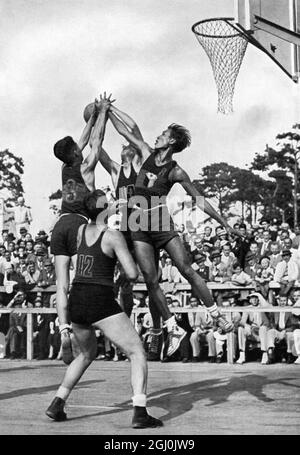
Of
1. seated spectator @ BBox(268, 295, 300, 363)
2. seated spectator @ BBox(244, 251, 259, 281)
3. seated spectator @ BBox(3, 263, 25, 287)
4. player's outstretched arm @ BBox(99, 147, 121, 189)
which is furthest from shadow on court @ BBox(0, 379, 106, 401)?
seated spectator @ BBox(3, 263, 25, 287)

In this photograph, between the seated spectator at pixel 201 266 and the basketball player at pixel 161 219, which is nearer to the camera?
the basketball player at pixel 161 219

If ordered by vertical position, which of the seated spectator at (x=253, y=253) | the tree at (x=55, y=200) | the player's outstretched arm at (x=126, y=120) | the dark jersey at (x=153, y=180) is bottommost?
the seated spectator at (x=253, y=253)

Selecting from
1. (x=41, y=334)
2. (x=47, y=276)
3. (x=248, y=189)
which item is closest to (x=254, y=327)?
(x=41, y=334)

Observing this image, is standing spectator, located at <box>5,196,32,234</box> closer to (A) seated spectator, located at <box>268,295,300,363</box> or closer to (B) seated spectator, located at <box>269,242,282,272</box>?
(B) seated spectator, located at <box>269,242,282,272</box>

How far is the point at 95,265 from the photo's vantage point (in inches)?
232

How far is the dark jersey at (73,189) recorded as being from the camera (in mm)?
7203

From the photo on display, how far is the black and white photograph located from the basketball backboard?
0.02 meters

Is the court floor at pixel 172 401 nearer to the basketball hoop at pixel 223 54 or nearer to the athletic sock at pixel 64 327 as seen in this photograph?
the athletic sock at pixel 64 327

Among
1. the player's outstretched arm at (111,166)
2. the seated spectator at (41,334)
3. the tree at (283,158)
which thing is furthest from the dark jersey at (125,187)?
the tree at (283,158)

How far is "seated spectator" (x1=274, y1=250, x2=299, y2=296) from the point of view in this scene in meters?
11.1

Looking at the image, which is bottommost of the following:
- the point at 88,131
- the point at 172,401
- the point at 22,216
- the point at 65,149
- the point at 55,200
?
the point at 172,401

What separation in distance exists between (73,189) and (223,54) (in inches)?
209

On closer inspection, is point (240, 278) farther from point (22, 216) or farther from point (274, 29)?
point (22, 216)

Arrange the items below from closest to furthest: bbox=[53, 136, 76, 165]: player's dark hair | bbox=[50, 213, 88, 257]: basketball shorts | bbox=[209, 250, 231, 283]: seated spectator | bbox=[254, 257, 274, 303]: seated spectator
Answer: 1. bbox=[53, 136, 76, 165]: player's dark hair
2. bbox=[50, 213, 88, 257]: basketball shorts
3. bbox=[254, 257, 274, 303]: seated spectator
4. bbox=[209, 250, 231, 283]: seated spectator
